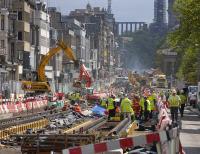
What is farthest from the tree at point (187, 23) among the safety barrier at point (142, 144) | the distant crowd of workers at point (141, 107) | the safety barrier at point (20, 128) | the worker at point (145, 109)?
the safety barrier at point (142, 144)

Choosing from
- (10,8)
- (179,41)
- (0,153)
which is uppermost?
(10,8)

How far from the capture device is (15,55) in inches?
3674

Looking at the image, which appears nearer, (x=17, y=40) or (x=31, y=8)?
(x=17, y=40)

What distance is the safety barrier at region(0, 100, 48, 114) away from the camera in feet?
149

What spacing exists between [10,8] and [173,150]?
8436cm

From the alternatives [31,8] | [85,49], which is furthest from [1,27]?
[85,49]

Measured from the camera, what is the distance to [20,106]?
5119cm

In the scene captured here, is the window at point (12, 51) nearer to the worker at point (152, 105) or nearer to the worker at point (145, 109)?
the worker at point (152, 105)

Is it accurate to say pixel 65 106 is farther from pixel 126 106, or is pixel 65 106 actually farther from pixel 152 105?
pixel 126 106

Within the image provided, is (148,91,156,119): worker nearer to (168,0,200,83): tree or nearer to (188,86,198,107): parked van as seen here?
(168,0,200,83): tree

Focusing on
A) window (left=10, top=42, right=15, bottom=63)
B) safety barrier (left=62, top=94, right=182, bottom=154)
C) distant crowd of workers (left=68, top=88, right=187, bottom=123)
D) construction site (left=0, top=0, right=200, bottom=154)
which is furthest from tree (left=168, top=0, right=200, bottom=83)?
window (left=10, top=42, right=15, bottom=63)

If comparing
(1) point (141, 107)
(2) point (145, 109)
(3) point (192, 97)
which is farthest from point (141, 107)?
(3) point (192, 97)

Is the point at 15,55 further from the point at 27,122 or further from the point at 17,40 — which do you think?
the point at 27,122

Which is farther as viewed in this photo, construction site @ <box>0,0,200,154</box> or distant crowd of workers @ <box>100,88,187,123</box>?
distant crowd of workers @ <box>100,88,187,123</box>
